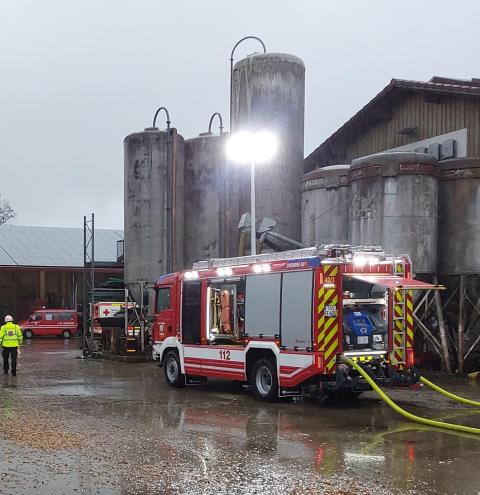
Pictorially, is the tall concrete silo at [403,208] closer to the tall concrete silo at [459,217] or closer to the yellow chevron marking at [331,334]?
the tall concrete silo at [459,217]

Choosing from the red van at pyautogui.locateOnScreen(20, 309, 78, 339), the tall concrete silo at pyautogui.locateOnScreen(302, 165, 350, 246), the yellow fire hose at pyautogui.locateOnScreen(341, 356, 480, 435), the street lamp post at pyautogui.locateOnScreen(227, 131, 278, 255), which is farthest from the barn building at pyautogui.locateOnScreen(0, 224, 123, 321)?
the yellow fire hose at pyautogui.locateOnScreen(341, 356, 480, 435)

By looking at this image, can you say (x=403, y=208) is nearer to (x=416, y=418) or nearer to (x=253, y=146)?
(x=253, y=146)

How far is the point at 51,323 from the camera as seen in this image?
46.2 m

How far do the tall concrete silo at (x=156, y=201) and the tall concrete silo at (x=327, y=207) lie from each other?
5390 mm

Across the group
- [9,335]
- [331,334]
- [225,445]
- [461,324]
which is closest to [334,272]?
[331,334]

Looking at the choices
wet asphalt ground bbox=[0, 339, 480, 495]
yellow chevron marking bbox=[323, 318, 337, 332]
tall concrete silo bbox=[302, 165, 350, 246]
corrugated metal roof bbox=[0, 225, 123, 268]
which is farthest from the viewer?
corrugated metal roof bbox=[0, 225, 123, 268]

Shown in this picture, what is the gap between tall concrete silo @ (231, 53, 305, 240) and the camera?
2198 centimetres

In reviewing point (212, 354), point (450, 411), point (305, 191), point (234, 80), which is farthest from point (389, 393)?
point (234, 80)

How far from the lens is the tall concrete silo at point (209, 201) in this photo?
23.9 meters

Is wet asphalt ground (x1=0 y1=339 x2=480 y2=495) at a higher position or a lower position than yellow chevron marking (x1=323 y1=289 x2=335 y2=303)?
lower

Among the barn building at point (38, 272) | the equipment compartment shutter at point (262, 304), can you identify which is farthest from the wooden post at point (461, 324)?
the barn building at point (38, 272)

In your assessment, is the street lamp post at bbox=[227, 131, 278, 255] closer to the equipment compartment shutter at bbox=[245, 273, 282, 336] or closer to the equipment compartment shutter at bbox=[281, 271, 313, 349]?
the equipment compartment shutter at bbox=[245, 273, 282, 336]

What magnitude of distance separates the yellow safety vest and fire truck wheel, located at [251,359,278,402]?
8.29 m

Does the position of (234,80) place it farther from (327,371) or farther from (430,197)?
(327,371)
